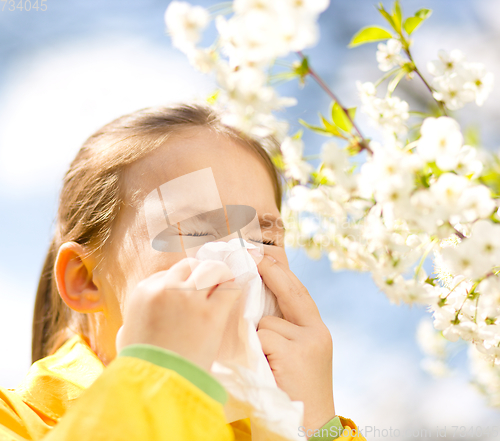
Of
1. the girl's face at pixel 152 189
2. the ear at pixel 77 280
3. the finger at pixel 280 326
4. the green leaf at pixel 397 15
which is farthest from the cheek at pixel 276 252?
the green leaf at pixel 397 15

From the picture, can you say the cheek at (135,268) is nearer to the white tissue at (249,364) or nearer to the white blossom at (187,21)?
the white tissue at (249,364)

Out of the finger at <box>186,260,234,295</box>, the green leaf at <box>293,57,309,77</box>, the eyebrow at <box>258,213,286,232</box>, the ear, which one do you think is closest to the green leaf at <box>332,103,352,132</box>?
the green leaf at <box>293,57,309,77</box>

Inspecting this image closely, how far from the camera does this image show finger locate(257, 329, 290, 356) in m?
0.62

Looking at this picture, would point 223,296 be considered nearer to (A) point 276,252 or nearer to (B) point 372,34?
(A) point 276,252

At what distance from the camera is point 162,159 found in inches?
30.4

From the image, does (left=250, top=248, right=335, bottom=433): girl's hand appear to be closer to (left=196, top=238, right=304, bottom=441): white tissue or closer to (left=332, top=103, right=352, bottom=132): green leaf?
(left=196, top=238, right=304, bottom=441): white tissue

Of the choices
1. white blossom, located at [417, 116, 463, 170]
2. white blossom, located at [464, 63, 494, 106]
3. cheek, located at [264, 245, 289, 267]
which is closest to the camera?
white blossom, located at [417, 116, 463, 170]

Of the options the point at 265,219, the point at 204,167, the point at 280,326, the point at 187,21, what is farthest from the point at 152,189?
the point at 187,21

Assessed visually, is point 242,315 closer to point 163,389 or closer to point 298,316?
point 298,316

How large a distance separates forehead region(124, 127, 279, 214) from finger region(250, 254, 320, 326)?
0.12m

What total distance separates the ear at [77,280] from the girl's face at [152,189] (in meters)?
0.02

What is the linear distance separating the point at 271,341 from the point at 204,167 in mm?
333

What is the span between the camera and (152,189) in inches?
29.2

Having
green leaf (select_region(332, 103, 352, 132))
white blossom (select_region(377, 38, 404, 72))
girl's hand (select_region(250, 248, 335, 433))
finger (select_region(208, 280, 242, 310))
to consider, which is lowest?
girl's hand (select_region(250, 248, 335, 433))
